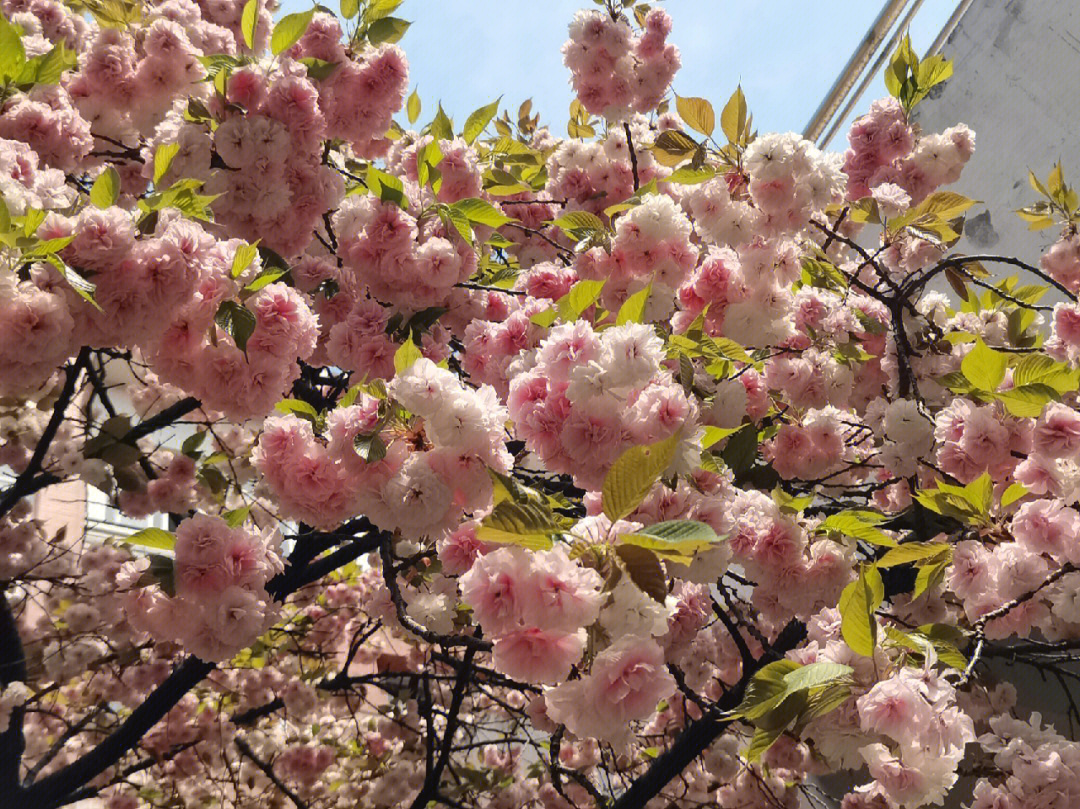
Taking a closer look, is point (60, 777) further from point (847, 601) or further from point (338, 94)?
point (847, 601)

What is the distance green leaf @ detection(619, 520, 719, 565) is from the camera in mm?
829

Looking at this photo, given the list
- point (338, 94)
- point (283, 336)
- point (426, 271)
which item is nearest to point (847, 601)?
point (283, 336)

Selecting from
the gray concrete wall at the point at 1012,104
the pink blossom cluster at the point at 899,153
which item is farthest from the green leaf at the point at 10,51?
the gray concrete wall at the point at 1012,104

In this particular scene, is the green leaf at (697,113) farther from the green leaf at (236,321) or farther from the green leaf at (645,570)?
the green leaf at (645,570)

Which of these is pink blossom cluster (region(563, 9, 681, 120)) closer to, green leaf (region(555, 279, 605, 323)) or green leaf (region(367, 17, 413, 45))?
green leaf (region(367, 17, 413, 45))

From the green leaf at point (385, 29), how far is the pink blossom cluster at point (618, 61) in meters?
0.78

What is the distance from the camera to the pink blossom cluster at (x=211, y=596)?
1.38 metres

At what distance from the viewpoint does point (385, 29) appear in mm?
2041

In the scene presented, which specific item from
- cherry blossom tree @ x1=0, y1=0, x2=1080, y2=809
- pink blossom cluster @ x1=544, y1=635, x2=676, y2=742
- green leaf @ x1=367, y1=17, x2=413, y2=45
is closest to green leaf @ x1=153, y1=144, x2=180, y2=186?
cherry blossom tree @ x1=0, y1=0, x2=1080, y2=809

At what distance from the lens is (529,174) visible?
3148 mm

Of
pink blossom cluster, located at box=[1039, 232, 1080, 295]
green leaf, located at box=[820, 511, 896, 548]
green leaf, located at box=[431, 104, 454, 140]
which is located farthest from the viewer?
pink blossom cluster, located at box=[1039, 232, 1080, 295]

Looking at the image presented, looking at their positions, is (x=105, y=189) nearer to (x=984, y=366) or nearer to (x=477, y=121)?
(x=477, y=121)

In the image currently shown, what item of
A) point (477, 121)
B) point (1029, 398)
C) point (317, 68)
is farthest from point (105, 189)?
point (1029, 398)

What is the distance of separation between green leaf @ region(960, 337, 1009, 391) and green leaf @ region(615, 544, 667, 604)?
97 cm
